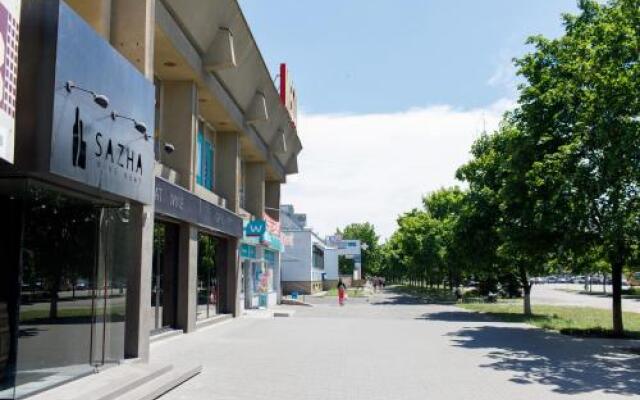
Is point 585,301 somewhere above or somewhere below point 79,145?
below

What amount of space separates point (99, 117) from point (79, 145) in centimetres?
91

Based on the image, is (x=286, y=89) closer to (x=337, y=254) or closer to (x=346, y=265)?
(x=337, y=254)

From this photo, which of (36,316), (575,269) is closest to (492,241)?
(575,269)

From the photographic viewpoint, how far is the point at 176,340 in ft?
56.0

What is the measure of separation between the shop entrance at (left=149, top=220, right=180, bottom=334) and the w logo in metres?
8.53

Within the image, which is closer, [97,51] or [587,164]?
[97,51]

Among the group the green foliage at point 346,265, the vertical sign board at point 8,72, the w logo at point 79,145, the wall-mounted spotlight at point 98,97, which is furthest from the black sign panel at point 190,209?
the green foliage at point 346,265

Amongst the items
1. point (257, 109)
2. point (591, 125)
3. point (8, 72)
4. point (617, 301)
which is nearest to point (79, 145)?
point (8, 72)

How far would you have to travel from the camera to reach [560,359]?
46.9ft

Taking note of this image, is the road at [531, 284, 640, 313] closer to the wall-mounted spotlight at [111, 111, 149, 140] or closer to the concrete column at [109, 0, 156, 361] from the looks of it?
the concrete column at [109, 0, 156, 361]

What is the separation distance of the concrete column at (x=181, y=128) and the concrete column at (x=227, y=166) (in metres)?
6.54

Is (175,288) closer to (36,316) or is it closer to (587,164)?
(36,316)

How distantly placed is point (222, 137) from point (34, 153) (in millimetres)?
17788

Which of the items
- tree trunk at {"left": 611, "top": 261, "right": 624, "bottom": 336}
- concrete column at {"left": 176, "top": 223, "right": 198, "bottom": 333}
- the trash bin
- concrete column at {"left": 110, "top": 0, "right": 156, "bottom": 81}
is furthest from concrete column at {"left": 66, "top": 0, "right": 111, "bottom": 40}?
the trash bin
